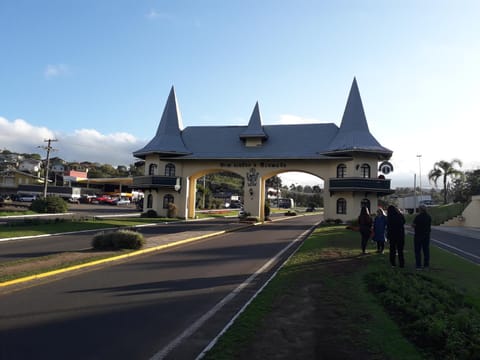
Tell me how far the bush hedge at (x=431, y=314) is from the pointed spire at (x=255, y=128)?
102 feet

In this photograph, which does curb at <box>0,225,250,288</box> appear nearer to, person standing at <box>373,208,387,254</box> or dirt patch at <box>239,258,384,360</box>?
dirt patch at <box>239,258,384,360</box>

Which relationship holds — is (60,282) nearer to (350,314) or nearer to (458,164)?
(350,314)

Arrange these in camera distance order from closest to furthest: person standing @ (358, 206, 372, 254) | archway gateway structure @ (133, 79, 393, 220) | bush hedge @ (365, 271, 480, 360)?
1. bush hedge @ (365, 271, 480, 360)
2. person standing @ (358, 206, 372, 254)
3. archway gateway structure @ (133, 79, 393, 220)

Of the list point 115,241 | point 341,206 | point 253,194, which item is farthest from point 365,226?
point 253,194

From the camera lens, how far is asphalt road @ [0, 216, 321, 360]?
530cm

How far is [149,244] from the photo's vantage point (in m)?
16.3

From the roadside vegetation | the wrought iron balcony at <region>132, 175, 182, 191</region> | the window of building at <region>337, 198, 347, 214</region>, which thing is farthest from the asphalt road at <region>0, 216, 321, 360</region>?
the wrought iron balcony at <region>132, 175, 182, 191</region>

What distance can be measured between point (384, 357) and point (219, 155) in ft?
116

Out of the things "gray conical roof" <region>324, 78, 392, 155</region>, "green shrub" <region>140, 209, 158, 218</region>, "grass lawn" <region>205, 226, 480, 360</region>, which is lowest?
"grass lawn" <region>205, 226, 480, 360</region>

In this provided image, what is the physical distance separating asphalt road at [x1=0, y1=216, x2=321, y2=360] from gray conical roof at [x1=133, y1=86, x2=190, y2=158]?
29.3 metres

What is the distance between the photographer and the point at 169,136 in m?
42.7

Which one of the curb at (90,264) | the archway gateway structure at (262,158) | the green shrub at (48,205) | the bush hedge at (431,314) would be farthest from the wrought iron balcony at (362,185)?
the bush hedge at (431,314)

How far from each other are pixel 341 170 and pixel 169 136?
17.5 m

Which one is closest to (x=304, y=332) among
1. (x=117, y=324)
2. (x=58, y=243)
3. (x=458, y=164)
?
(x=117, y=324)
